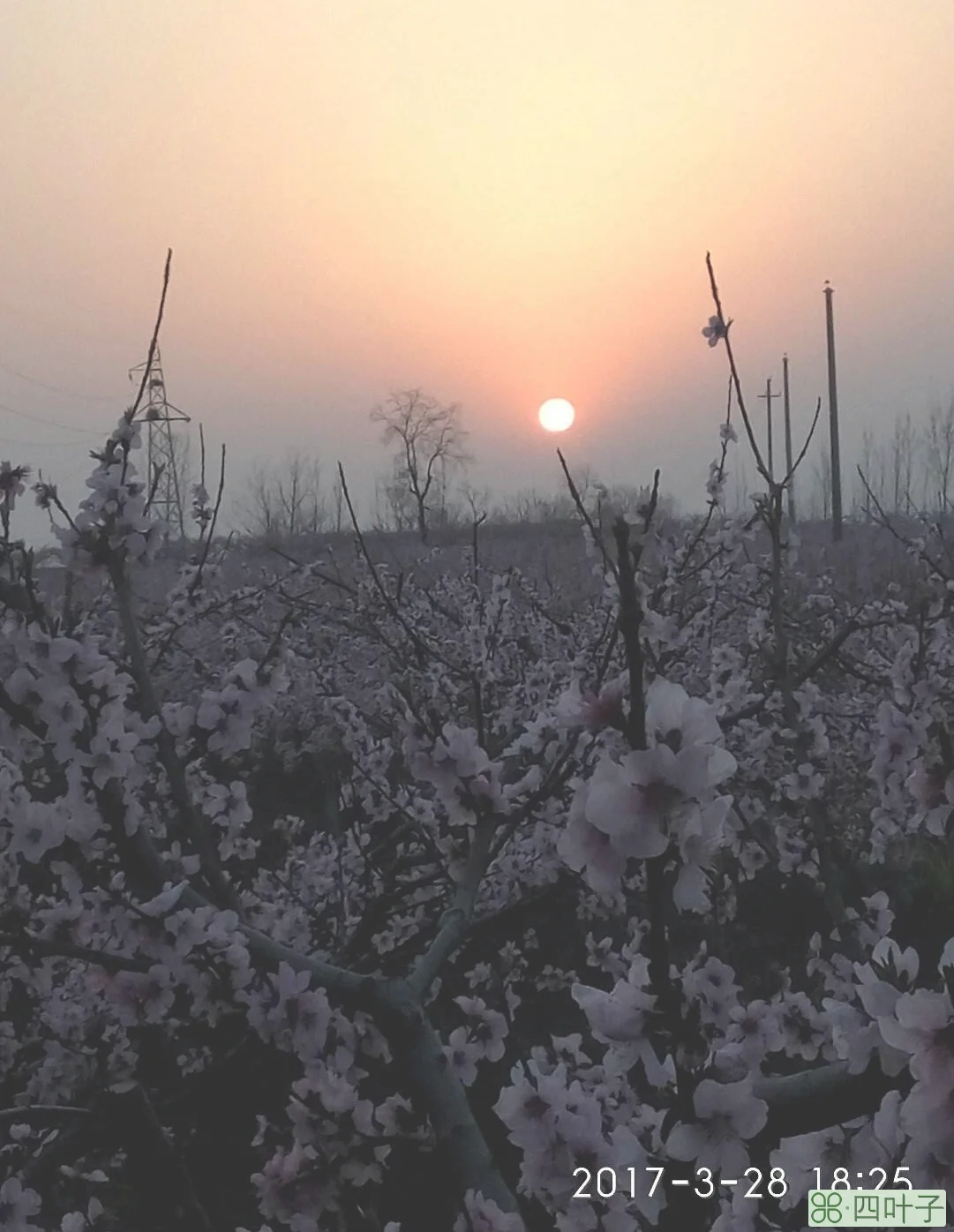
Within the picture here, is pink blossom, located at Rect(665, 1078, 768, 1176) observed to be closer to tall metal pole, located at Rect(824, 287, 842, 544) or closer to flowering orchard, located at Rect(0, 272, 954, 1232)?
flowering orchard, located at Rect(0, 272, 954, 1232)

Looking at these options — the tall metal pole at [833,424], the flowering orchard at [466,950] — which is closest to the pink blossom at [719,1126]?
the flowering orchard at [466,950]

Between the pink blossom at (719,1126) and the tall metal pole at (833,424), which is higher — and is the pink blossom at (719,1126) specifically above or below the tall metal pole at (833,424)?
below

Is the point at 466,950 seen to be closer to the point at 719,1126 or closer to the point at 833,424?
the point at 719,1126

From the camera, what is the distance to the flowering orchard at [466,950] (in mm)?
1015

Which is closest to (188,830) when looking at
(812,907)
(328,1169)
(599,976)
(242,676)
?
(242,676)

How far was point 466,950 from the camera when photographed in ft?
14.3

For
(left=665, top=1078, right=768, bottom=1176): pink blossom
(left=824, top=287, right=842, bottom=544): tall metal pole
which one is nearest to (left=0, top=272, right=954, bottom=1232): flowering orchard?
(left=665, top=1078, right=768, bottom=1176): pink blossom

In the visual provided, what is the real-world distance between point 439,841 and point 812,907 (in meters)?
4.15

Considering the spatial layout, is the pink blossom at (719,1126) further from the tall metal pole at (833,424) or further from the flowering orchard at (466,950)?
the tall metal pole at (833,424)

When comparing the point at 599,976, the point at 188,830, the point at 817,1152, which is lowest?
the point at 599,976

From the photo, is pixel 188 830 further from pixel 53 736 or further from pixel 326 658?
pixel 326 658

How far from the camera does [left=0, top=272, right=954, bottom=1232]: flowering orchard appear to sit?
1015 millimetres

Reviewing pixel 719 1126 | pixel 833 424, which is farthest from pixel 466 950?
pixel 833 424

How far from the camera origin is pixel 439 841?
84.7 inches
